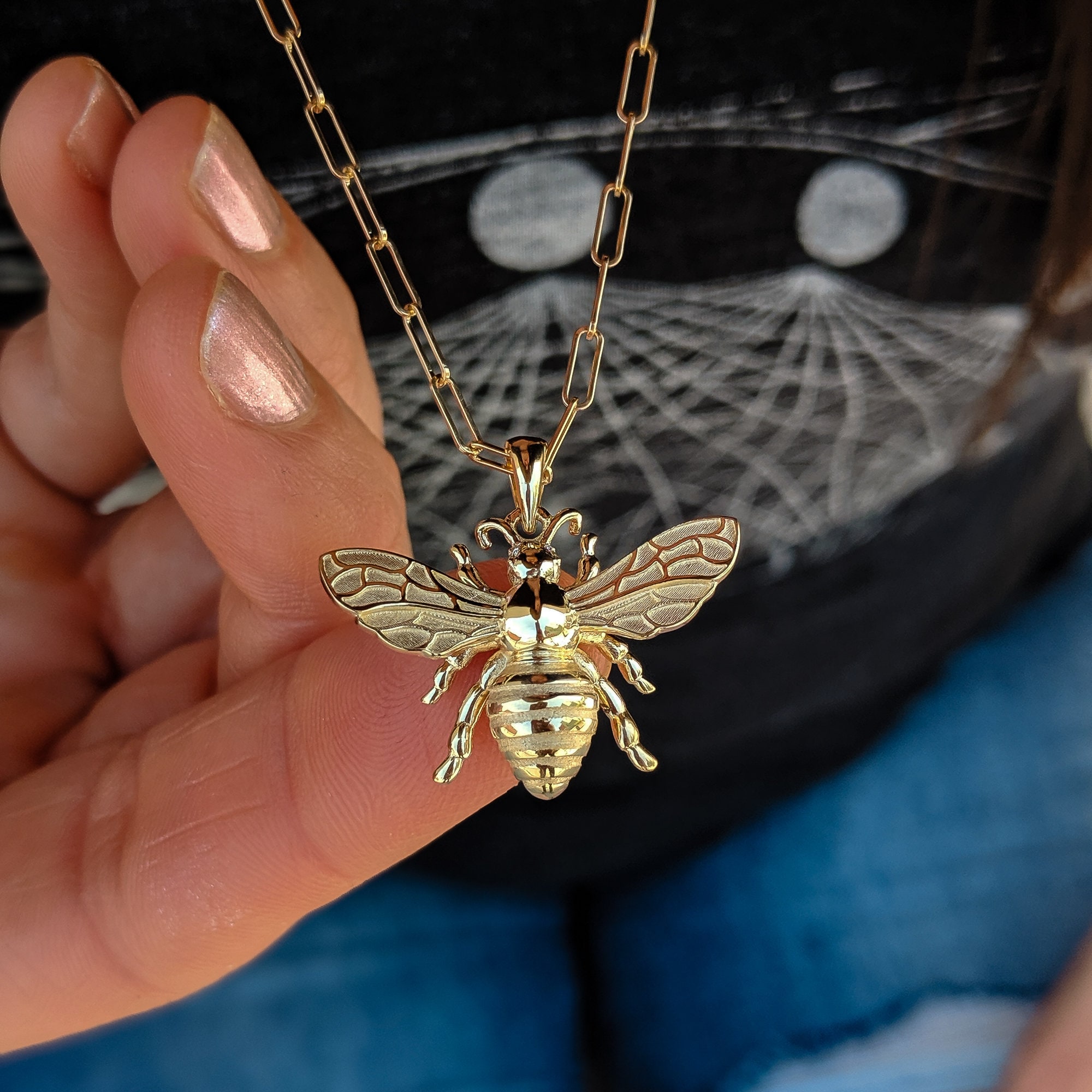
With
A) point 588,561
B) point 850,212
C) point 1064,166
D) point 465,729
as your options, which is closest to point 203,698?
point 465,729

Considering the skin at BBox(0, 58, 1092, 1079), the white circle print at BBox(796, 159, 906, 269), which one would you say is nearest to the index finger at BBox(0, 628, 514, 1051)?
the skin at BBox(0, 58, 1092, 1079)

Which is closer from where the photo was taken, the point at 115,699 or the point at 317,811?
the point at 317,811

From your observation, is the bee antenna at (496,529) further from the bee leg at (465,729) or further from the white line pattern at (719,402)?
the white line pattern at (719,402)

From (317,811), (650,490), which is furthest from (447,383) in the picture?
(317,811)

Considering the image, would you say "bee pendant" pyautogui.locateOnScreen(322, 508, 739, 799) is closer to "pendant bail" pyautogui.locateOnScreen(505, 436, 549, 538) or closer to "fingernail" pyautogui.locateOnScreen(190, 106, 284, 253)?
"pendant bail" pyautogui.locateOnScreen(505, 436, 549, 538)

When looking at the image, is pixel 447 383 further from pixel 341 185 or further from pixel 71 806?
pixel 71 806

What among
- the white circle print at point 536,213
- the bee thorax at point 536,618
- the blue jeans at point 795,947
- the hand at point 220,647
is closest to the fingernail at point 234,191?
the hand at point 220,647

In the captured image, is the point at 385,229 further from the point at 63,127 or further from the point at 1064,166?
the point at 1064,166
